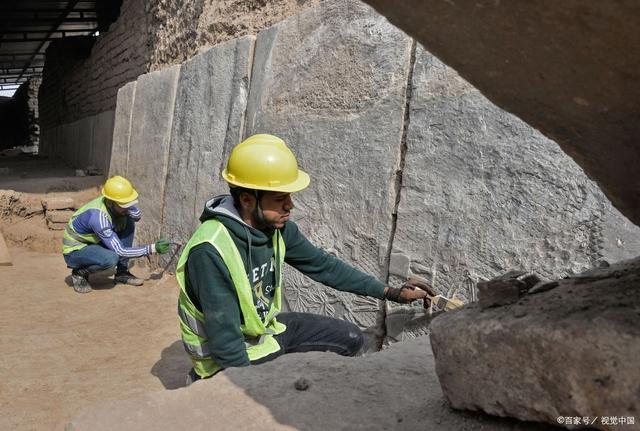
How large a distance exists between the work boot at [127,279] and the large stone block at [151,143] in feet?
1.36

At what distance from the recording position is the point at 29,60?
18.5m

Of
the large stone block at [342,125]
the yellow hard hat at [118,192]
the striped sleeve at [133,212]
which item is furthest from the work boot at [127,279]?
the large stone block at [342,125]

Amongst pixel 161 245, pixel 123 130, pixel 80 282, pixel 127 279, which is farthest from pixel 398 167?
pixel 123 130

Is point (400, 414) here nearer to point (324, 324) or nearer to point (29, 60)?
point (324, 324)

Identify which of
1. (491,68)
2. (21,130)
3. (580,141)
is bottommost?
(21,130)

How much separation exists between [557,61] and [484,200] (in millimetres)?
1559

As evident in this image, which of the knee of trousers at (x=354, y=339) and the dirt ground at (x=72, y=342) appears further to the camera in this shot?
the dirt ground at (x=72, y=342)

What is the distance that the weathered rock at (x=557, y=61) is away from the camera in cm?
90

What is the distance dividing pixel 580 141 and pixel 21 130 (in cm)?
2512

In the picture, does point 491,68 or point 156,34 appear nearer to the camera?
point 491,68

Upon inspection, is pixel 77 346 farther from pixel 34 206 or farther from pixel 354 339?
pixel 34 206

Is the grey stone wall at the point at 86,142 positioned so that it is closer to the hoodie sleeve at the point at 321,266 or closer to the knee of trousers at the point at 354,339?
the hoodie sleeve at the point at 321,266

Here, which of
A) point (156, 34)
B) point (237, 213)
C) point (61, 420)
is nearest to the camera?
point (237, 213)

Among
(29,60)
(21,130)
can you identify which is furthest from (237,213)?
(21,130)
